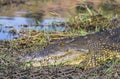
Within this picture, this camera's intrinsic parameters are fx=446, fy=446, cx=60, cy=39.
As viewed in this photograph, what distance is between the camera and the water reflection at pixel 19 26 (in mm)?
8621

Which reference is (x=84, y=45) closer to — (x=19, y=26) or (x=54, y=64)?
(x=54, y=64)

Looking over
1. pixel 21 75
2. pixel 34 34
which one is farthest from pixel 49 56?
pixel 34 34

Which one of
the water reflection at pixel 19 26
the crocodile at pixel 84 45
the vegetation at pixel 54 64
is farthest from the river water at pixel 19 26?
the crocodile at pixel 84 45

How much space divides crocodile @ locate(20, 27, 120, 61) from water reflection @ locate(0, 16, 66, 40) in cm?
224

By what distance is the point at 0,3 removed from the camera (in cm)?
1457

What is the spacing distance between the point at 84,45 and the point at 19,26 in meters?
3.61

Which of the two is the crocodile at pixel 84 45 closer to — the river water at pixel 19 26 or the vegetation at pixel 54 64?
the vegetation at pixel 54 64

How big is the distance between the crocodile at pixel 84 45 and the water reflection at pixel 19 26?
7.34ft

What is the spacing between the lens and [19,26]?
9.51 metres

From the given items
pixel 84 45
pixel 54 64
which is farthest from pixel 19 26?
pixel 54 64

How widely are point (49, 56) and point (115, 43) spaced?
1.04m

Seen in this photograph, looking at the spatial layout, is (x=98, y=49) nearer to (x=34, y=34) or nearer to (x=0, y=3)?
(x=34, y=34)

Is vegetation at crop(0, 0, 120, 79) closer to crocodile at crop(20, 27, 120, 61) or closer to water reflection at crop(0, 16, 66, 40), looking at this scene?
crocodile at crop(20, 27, 120, 61)

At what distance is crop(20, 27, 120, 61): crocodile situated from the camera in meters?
5.84
